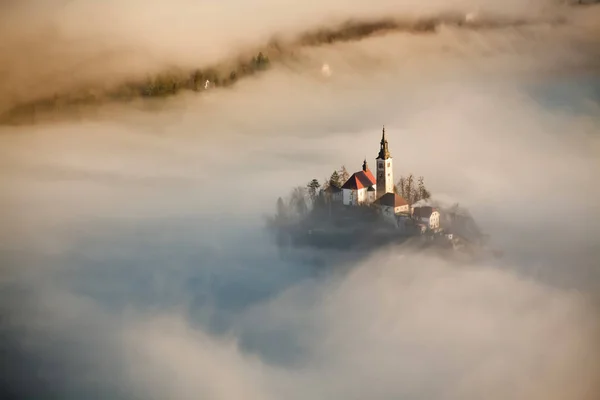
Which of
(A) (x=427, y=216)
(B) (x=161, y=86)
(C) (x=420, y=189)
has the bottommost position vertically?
(A) (x=427, y=216)

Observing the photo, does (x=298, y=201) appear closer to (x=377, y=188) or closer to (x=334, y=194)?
(x=334, y=194)

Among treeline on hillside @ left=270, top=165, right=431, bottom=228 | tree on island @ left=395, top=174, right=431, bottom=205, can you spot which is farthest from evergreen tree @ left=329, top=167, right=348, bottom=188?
tree on island @ left=395, top=174, right=431, bottom=205

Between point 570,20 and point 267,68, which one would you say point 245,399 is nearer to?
point 267,68

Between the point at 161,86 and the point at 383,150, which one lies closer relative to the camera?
the point at 161,86

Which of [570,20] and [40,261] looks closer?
[40,261]

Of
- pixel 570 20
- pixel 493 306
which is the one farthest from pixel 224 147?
pixel 570 20

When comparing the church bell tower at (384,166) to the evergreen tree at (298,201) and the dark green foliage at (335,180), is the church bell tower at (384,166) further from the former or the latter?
the evergreen tree at (298,201)

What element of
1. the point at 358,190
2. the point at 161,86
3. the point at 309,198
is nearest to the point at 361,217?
the point at 358,190
